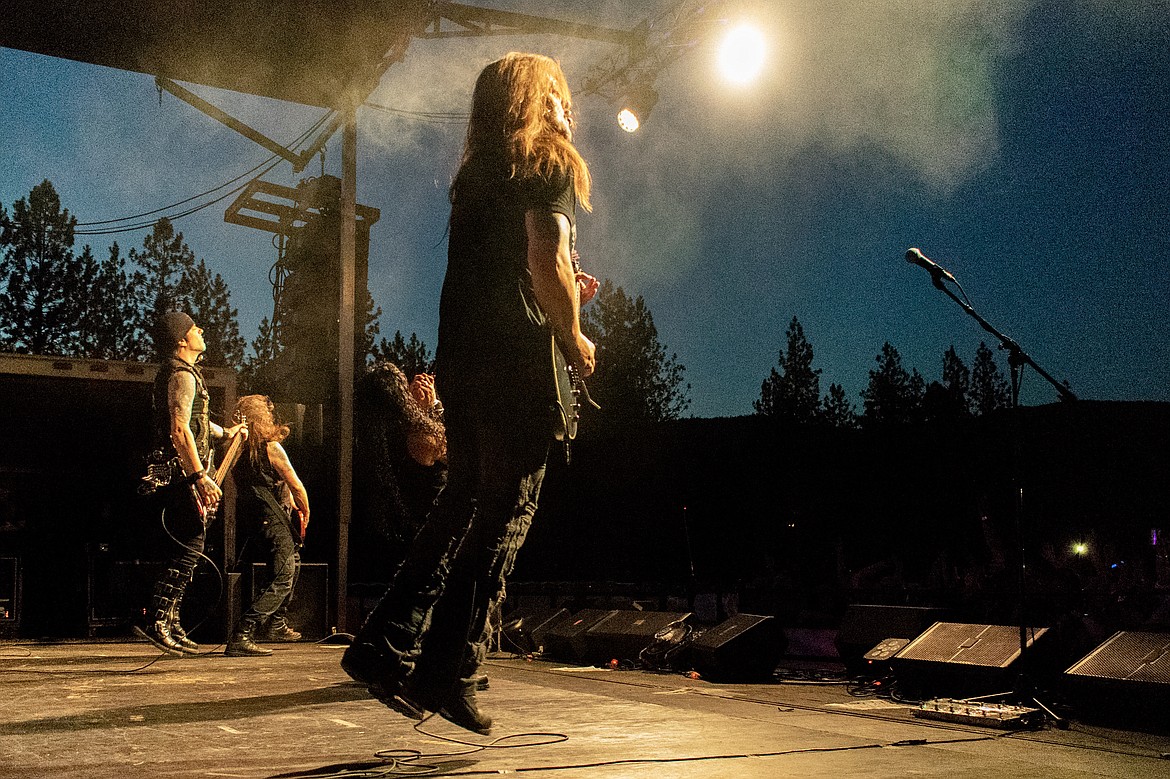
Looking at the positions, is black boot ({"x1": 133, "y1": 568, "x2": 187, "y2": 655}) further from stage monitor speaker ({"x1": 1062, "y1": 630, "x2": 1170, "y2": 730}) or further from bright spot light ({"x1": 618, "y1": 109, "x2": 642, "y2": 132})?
bright spot light ({"x1": 618, "y1": 109, "x2": 642, "y2": 132})

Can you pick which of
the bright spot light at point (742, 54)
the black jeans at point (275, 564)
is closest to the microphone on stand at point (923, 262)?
the black jeans at point (275, 564)

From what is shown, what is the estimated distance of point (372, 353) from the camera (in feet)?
121

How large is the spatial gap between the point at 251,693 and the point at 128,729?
1103 millimetres

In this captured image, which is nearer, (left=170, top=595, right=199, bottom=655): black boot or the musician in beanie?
the musician in beanie

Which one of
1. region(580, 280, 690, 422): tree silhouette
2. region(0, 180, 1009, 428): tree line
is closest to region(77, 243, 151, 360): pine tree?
region(0, 180, 1009, 428): tree line

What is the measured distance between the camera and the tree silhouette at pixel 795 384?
1881 inches

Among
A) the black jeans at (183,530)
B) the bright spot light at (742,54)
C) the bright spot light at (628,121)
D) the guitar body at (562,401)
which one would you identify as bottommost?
the black jeans at (183,530)

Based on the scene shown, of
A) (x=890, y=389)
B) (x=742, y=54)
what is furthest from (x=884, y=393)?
(x=742, y=54)

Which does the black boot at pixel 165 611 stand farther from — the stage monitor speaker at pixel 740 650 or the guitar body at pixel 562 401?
the guitar body at pixel 562 401

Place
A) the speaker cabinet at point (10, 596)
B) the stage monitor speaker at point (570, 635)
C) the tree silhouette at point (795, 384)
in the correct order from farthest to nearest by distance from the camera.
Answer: the tree silhouette at point (795, 384), the speaker cabinet at point (10, 596), the stage monitor speaker at point (570, 635)

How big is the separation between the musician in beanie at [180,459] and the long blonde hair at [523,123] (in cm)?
383

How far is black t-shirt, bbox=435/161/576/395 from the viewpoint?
2693 millimetres

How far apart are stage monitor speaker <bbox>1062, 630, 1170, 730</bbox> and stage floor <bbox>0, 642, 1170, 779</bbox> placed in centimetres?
14

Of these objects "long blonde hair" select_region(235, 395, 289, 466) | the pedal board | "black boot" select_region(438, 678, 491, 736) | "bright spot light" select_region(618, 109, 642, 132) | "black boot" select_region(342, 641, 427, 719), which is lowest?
the pedal board
